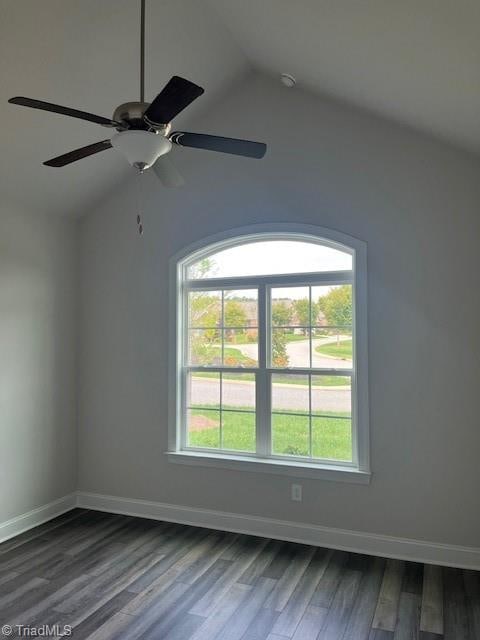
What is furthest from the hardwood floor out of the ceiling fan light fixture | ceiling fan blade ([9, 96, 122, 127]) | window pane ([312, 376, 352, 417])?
ceiling fan blade ([9, 96, 122, 127])

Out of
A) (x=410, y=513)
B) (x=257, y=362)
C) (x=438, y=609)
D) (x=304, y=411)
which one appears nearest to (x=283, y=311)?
(x=257, y=362)

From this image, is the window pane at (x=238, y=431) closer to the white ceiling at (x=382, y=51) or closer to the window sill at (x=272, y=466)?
the window sill at (x=272, y=466)

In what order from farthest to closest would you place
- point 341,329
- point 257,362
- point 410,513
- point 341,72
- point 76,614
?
point 257,362, point 341,329, point 410,513, point 341,72, point 76,614

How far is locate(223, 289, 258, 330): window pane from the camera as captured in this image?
3930 mm

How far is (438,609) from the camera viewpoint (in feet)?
8.81

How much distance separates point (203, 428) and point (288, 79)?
2840 millimetres

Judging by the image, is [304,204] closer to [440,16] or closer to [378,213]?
[378,213]

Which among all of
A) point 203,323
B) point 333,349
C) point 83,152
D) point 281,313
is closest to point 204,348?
point 203,323

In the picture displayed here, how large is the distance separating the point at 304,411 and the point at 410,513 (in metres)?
1.03

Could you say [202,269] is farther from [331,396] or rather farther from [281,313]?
[331,396]

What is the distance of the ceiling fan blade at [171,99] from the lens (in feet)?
5.83

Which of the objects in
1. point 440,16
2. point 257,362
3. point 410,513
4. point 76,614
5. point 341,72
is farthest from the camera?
point 257,362

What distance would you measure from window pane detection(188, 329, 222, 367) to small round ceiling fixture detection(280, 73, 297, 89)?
2019 mm

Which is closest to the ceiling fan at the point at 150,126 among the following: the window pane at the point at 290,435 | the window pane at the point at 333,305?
the window pane at the point at 333,305
